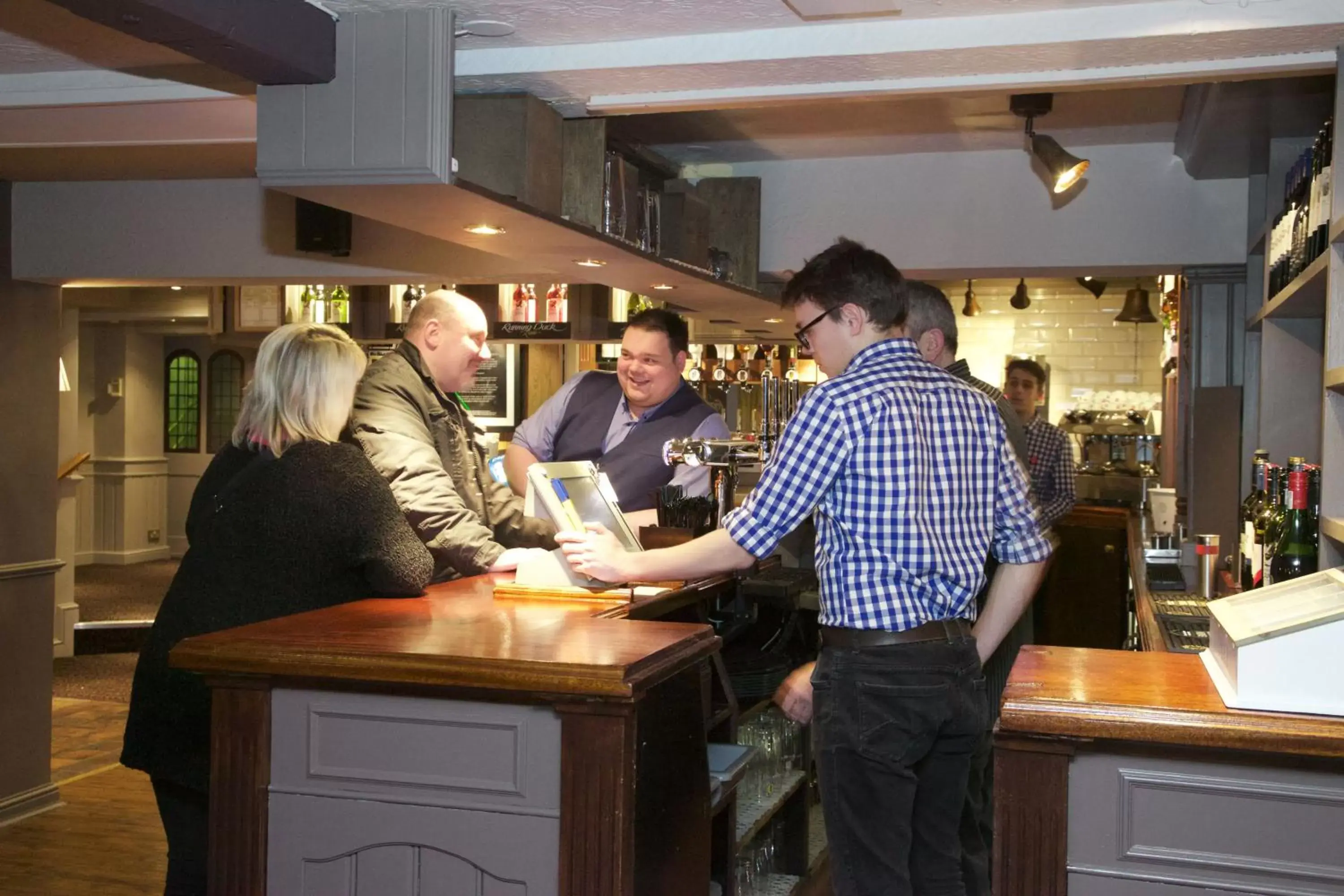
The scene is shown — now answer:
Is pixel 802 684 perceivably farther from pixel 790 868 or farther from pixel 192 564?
pixel 790 868

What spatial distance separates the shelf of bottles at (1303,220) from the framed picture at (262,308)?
235 inches

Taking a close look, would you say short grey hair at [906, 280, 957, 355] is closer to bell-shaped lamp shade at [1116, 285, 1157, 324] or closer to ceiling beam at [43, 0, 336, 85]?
→ ceiling beam at [43, 0, 336, 85]

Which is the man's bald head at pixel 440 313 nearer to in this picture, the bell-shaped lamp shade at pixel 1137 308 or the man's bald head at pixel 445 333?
the man's bald head at pixel 445 333

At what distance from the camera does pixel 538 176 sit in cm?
351

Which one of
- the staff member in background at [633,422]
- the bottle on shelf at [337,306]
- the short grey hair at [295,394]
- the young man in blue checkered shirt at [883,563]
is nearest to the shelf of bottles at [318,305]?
the bottle on shelf at [337,306]

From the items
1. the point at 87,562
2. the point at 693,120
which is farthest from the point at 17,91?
the point at 87,562

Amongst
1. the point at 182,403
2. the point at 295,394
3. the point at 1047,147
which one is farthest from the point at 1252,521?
the point at 182,403

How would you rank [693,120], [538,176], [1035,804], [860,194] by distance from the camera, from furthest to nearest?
[860,194] → [693,120] → [538,176] → [1035,804]

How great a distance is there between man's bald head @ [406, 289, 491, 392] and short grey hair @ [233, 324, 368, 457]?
735 mm

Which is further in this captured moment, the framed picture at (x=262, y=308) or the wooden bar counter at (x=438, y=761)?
the framed picture at (x=262, y=308)

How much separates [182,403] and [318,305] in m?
7.26

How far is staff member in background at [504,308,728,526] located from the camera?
4.59 meters

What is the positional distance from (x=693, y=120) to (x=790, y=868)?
2718 mm

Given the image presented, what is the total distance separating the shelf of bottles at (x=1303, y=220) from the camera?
3.08m
